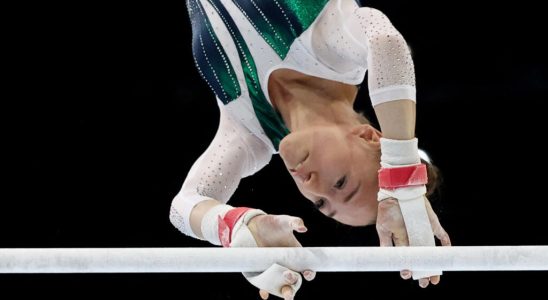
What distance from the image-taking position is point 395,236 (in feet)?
6.56

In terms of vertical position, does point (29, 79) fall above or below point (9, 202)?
above

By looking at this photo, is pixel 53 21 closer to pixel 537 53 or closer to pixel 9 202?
pixel 9 202

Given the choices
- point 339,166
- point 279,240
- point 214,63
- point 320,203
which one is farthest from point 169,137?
point 279,240

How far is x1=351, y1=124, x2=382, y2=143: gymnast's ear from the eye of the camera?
7.38 ft

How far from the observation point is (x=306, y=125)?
7.63 ft

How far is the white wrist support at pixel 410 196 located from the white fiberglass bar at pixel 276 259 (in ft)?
0.33

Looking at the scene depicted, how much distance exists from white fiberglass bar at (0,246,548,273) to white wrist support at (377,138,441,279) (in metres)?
0.10

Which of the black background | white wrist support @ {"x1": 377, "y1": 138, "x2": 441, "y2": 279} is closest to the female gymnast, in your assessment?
white wrist support @ {"x1": 377, "y1": 138, "x2": 441, "y2": 279}

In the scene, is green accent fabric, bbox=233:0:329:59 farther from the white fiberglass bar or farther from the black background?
the black background

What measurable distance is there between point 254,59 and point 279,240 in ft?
2.32

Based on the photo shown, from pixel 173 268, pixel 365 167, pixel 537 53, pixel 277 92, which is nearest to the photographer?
pixel 173 268

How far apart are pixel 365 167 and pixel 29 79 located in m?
1.92

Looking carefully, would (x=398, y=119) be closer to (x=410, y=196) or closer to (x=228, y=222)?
(x=410, y=196)

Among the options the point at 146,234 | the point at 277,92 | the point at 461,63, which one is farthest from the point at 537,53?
the point at 146,234
